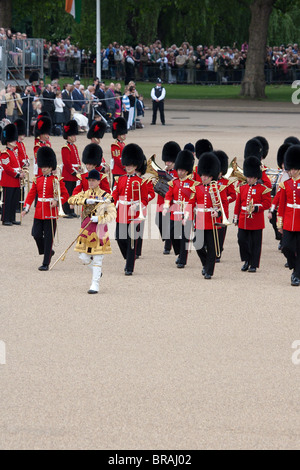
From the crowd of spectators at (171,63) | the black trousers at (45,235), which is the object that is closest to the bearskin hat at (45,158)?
the black trousers at (45,235)

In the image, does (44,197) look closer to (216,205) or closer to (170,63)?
(216,205)

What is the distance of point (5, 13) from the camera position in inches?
1470

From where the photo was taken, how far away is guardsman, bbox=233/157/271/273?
463 inches

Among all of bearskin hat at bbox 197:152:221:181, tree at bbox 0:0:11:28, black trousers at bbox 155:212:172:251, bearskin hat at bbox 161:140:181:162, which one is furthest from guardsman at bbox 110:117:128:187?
tree at bbox 0:0:11:28

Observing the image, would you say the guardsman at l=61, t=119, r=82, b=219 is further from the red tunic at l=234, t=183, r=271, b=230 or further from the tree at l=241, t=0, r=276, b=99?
the tree at l=241, t=0, r=276, b=99

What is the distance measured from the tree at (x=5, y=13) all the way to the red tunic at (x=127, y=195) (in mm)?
27122

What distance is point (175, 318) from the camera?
9.46 meters

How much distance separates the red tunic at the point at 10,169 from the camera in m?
14.8

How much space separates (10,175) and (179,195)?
11.6 feet

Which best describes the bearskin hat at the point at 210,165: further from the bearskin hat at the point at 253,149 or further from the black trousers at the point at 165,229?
the bearskin hat at the point at 253,149

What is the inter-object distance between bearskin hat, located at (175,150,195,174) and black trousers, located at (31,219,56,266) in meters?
1.65

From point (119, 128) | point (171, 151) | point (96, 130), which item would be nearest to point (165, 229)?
point (171, 151)

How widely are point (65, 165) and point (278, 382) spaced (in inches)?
337
